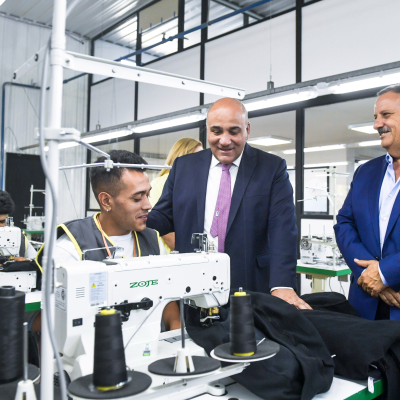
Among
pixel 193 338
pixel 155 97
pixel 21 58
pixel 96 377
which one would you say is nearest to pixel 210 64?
pixel 155 97

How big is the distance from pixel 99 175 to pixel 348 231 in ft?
3.84

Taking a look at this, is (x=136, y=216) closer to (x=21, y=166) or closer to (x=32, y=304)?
(x=32, y=304)

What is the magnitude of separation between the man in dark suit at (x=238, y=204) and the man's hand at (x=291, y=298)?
Result: 0.40ft

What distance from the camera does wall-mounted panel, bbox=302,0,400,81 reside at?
482 cm

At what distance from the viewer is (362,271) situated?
189 centimetres

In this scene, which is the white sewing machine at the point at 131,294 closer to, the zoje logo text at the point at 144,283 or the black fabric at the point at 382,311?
the zoje logo text at the point at 144,283

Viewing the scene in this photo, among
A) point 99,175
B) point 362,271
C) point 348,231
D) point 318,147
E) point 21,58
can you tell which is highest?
point 21,58

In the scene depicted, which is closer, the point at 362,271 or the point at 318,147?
the point at 362,271

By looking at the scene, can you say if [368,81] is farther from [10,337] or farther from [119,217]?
[10,337]

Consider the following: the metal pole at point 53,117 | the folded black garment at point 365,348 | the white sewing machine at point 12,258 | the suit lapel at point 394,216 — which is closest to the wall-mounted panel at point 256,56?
the white sewing machine at point 12,258

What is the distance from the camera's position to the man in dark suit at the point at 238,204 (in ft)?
6.34

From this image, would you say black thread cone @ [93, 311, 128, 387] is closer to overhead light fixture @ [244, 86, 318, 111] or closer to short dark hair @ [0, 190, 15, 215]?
short dark hair @ [0, 190, 15, 215]

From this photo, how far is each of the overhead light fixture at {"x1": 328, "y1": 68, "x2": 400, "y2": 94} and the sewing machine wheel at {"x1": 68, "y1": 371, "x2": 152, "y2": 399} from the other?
3632 mm

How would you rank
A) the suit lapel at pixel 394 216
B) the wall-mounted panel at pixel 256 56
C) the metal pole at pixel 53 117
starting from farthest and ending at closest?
the wall-mounted panel at pixel 256 56
the suit lapel at pixel 394 216
the metal pole at pixel 53 117
